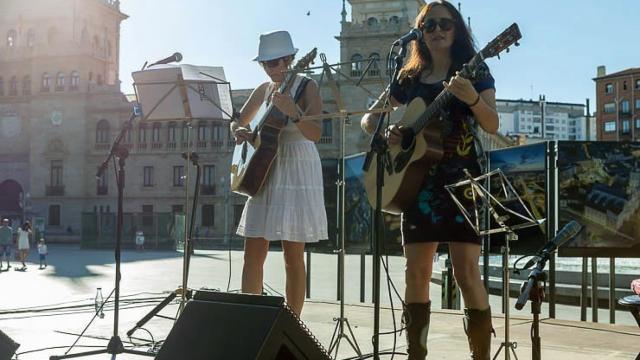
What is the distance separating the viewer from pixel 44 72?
2249 inches

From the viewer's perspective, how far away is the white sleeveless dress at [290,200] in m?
4.17

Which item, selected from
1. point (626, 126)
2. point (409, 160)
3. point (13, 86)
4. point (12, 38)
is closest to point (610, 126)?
point (626, 126)

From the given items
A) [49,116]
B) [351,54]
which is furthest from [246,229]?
[49,116]

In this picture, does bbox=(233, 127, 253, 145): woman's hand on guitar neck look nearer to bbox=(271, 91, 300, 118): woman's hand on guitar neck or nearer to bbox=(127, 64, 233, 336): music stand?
bbox=(271, 91, 300, 118): woman's hand on guitar neck

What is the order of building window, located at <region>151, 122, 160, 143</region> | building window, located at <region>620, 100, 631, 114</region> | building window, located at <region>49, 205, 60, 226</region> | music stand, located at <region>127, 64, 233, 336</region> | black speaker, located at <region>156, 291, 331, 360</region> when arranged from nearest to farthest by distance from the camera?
black speaker, located at <region>156, 291, 331, 360</region>, music stand, located at <region>127, 64, 233, 336</region>, building window, located at <region>151, 122, 160, 143</region>, building window, located at <region>49, 205, 60, 226</region>, building window, located at <region>620, 100, 631, 114</region>

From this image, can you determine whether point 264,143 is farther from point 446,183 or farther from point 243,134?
point 446,183

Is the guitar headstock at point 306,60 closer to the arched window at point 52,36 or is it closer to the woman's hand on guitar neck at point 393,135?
the woman's hand on guitar neck at point 393,135

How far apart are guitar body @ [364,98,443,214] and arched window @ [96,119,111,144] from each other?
5400 cm

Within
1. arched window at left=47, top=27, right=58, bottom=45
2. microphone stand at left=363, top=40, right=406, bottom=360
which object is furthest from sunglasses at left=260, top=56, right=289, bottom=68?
arched window at left=47, top=27, right=58, bottom=45

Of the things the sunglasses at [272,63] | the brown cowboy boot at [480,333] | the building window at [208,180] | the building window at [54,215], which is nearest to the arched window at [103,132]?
the building window at [54,215]

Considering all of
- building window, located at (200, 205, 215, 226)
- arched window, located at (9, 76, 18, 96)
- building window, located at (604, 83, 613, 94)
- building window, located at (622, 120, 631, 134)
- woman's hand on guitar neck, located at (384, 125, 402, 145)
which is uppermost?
building window, located at (604, 83, 613, 94)

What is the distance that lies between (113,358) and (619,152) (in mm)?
6280

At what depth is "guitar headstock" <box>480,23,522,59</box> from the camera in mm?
3125

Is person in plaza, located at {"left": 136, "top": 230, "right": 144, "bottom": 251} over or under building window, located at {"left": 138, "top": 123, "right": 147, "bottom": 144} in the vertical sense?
under
